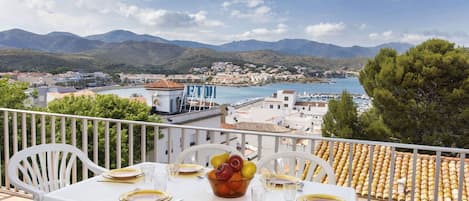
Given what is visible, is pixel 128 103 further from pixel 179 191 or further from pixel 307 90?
pixel 179 191

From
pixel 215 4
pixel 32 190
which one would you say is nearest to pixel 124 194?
pixel 32 190

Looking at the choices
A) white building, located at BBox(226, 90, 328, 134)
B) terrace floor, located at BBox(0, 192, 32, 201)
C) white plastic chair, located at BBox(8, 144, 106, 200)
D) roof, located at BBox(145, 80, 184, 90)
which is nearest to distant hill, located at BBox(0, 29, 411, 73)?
roof, located at BBox(145, 80, 184, 90)

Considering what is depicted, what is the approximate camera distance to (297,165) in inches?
97.2

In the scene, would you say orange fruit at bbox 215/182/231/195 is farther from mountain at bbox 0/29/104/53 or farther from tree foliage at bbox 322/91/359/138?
tree foliage at bbox 322/91/359/138

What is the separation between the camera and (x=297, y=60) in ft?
34.8

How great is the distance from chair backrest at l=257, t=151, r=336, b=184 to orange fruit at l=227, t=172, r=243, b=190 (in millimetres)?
483

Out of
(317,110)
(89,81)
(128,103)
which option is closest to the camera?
(89,81)

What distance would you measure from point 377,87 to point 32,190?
9853mm

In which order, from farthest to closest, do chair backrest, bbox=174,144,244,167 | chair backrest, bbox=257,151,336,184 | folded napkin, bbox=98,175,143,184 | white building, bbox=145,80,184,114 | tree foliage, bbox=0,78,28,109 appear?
white building, bbox=145,80,184,114, tree foliage, bbox=0,78,28,109, chair backrest, bbox=174,144,244,167, chair backrest, bbox=257,151,336,184, folded napkin, bbox=98,175,143,184

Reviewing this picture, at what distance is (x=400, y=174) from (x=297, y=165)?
Result: 4354 mm

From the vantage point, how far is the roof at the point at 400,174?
5.61 m

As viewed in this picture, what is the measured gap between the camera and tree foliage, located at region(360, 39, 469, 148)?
383 inches

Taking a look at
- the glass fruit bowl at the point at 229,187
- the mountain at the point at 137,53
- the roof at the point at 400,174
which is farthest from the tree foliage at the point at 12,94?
the glass fruit bowl at the point at 229,187

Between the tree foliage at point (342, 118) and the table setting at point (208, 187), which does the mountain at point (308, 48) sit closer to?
the tree foliage at point (342, 118)
